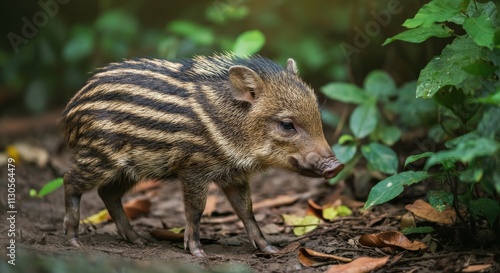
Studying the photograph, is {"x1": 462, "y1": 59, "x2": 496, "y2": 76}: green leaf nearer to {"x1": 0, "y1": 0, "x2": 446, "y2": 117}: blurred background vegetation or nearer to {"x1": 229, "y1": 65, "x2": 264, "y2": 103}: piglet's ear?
{"x1": 229, "y1": 65, "x2": 264, "y2": 103}: piglet's ear

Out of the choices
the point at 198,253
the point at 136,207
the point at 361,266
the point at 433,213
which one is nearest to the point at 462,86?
the point at 433,213

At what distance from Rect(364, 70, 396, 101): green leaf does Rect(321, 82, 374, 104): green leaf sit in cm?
18

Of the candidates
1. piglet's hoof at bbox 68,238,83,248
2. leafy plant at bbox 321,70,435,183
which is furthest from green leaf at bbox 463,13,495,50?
piglet's hoof at bbox 68,238,83,248

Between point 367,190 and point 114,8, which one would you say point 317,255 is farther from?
point 114,8

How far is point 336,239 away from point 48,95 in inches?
284

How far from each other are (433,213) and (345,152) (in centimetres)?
160

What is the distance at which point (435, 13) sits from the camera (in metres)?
5.15

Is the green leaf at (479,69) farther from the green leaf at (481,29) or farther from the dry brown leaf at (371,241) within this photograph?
the dry brown leaf at (371,241)

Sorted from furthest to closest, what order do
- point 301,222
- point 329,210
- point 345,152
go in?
point 345,152
point 329,210
point 301,222

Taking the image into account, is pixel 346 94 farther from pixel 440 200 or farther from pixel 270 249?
pixel 440 200

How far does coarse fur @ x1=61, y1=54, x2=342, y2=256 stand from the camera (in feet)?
20.3

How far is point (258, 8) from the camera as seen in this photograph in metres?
11.4

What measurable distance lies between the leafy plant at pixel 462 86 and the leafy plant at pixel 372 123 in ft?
4.66

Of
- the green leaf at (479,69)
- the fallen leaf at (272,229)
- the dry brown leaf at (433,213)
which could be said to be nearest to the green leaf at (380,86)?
the fallen leaf at (272,229)
